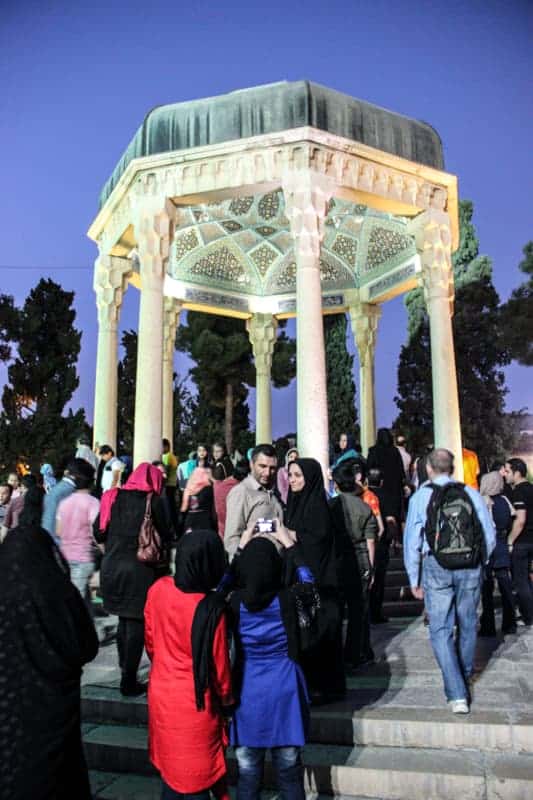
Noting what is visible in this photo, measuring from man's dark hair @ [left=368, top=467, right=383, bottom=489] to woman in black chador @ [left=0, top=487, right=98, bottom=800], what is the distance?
4.95m

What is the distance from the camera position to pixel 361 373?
17000 millimetres

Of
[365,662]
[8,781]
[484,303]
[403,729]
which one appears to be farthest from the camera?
[484,303]

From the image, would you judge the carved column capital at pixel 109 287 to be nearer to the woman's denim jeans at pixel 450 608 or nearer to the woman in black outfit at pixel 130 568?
the woman in black outfit at pixel 130 568

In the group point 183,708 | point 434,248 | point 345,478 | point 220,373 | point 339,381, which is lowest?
point 183,708

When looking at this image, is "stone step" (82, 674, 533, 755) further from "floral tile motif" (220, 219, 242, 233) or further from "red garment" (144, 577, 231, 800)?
"floral tile motif" (220, 219, 242, 233)

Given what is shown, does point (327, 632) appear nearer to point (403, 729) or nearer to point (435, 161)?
point (403, 729)

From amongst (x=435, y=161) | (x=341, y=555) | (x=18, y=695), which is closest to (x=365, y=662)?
(x=341, y=555)

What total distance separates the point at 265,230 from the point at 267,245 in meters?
0.54

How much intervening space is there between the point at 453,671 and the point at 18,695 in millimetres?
2696

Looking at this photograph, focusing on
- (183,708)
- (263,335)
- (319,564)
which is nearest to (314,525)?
(319,564)

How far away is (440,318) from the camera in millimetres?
11531

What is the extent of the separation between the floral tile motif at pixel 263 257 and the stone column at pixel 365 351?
2462 millimetres

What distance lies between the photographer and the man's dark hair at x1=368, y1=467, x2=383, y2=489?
22.7 feet

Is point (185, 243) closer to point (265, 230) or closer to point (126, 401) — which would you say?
point (265, 230)
